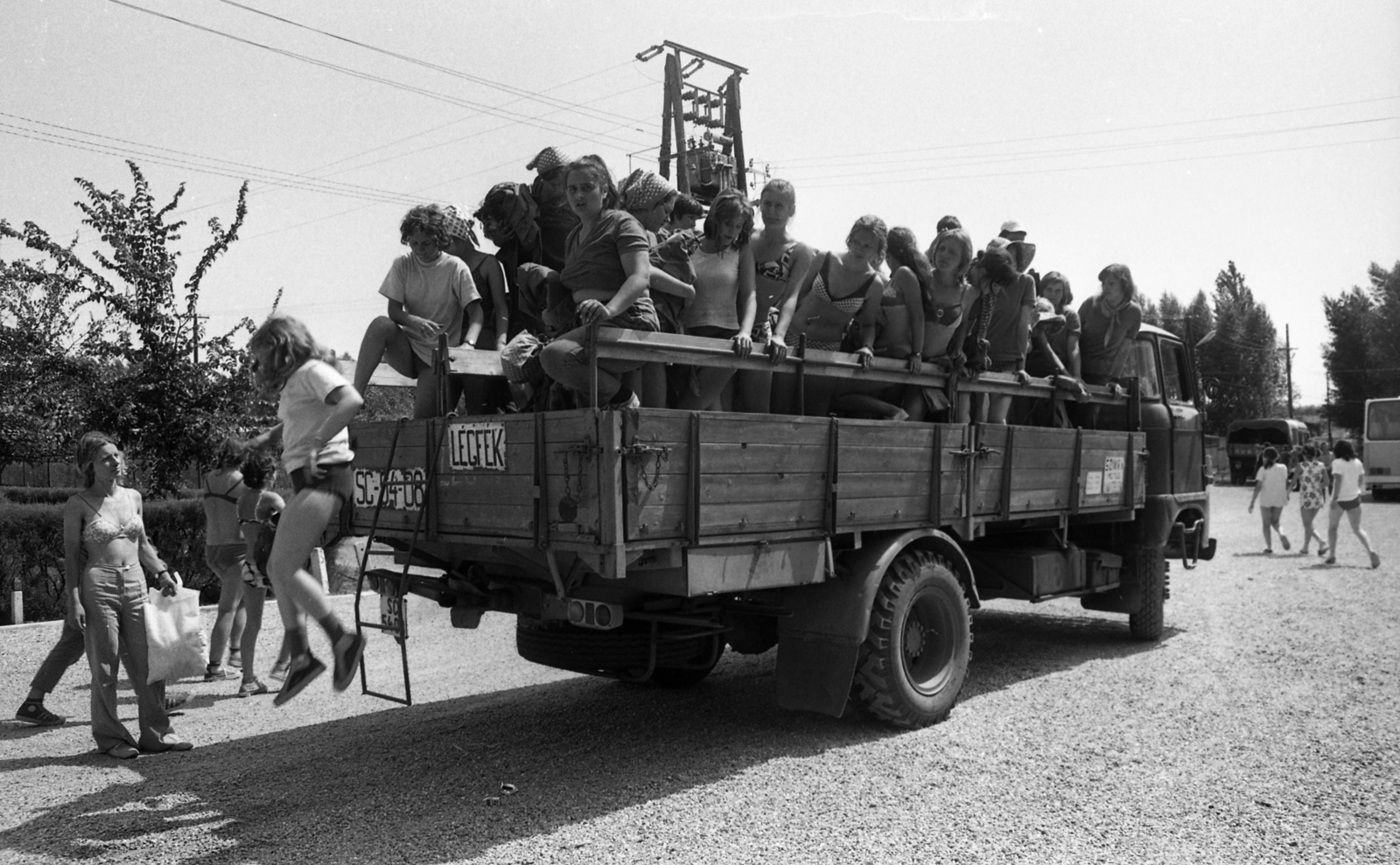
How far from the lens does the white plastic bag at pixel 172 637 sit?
5.63m

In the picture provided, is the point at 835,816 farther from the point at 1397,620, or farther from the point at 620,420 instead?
the point at 1397,620

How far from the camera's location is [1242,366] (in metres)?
60.1

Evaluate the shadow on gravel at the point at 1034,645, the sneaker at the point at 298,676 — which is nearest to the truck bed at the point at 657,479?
the sneaker at the point at 298,676

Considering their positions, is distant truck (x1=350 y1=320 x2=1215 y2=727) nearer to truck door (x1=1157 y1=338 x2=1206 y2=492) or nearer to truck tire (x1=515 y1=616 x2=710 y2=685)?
truck tire (x1=515 y1=616 x2=710 y2=685)

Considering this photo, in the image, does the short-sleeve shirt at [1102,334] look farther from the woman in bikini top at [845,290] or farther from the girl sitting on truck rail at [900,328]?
the woman in bikini top at [845,290]

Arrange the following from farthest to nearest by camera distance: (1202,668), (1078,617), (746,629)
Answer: (1078,617), (1202,668), (746,629)

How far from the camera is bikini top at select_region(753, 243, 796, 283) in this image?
5824mm

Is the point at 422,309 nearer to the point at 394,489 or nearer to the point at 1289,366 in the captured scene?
the point at 394,489

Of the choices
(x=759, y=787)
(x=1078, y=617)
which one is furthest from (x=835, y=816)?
(x=1078, y=617)

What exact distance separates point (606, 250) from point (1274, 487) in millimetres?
14356

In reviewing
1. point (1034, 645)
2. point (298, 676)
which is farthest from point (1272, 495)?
point (298, 676)

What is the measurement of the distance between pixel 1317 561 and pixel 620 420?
13.5 metres

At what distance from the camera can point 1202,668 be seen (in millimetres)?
7094

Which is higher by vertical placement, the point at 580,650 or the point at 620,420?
the point at 620,420
